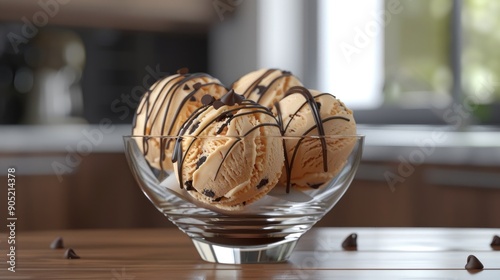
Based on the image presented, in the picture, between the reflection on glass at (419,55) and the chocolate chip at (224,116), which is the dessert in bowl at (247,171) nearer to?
the chocolate chip at (224,116)

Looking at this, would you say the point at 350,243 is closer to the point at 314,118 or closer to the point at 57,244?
the point at 314,118

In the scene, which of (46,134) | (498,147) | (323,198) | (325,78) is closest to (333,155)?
(323,198)

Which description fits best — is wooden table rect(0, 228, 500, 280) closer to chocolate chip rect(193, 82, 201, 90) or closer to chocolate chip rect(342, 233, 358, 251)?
chocolate chip rect(342, 233, 358, 251)

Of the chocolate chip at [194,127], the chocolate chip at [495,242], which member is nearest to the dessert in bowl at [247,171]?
the chocolate chip at [194,127]

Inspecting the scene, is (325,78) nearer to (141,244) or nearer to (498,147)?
(498,147)

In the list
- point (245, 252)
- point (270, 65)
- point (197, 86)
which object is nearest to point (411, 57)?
point (270, 65)

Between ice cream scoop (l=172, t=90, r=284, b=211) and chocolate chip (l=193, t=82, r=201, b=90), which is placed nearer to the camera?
ice cream scoop (l=172, t=90, r=284, b=211)

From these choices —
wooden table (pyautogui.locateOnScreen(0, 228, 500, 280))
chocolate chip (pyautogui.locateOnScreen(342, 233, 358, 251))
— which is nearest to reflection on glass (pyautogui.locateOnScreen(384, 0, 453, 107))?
wooden table (pyautogui.locateOnScreen(0, 228, 500, 280))
